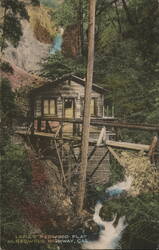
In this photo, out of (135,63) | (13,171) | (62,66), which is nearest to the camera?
(13,171)

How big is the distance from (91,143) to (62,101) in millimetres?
9909

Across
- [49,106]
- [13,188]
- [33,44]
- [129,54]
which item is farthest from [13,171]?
[33,44]

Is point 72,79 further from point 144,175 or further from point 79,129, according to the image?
point 144,175

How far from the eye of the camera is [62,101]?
73.8ft

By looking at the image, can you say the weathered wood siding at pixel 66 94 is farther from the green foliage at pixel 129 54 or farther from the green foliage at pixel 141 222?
the green foliage at pixel 141 222

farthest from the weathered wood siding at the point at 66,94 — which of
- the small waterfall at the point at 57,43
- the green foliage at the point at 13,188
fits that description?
the green foliage at the point at 13,188

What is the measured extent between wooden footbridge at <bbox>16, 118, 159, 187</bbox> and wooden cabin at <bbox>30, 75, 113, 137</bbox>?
140 cm

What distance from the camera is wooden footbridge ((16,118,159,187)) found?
10.3 meters

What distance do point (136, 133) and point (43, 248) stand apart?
31.9 feet

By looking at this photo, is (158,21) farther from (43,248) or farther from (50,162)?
(43,248)

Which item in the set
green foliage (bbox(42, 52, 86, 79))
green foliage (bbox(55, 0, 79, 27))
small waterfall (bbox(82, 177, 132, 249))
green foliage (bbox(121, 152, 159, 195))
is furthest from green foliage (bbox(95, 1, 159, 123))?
small waterfall (bbox(82, 177, 132, 249))

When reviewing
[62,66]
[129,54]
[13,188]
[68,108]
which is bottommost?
[13,188]

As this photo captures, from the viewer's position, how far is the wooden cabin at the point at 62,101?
2192cm

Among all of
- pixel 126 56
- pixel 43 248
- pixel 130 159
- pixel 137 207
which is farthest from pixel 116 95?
pixel 43 248
